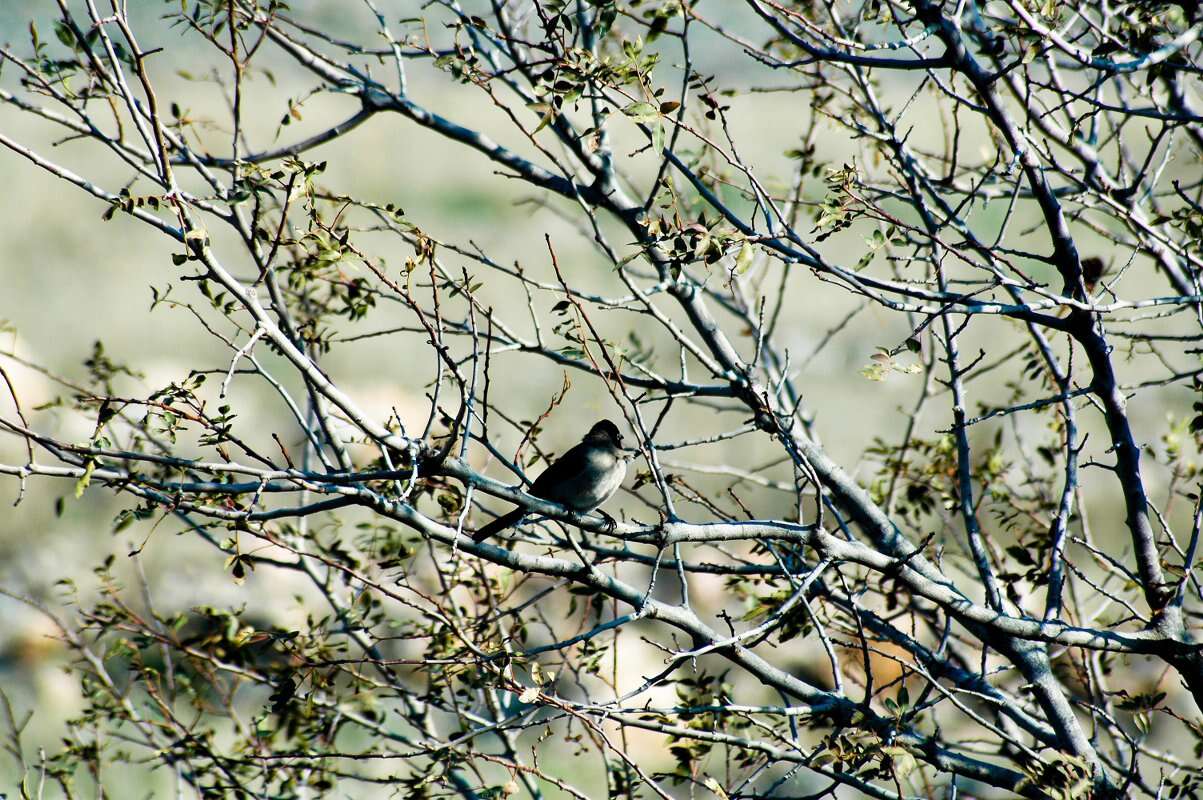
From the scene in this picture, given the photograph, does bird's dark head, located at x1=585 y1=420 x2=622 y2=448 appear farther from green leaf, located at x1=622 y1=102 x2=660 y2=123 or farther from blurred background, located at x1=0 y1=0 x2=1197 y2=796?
green leaf, located at x1=622 y1=102 x2=660 y2=123

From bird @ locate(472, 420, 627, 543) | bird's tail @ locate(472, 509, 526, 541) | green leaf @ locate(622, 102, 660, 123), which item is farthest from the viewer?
bird @ locate(472, 420, 627, 543)

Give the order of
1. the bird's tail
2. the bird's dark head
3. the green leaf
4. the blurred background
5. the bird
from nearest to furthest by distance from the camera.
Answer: the green leaf, the bird's tail, the bird, the bird's dark head, the blurred background

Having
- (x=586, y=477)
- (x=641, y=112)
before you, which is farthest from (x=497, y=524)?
(x=641, y=112)

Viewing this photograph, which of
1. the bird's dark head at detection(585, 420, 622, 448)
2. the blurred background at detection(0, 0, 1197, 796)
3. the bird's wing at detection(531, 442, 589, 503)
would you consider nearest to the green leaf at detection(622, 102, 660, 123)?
the blurred background at detection(0, 0, 1197, 796)

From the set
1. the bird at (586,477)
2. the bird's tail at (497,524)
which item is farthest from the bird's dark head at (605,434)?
the bird's tail at (497,524)

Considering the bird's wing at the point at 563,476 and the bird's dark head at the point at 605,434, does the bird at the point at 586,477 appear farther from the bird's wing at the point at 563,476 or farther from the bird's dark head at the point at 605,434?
the bird's dark head at the point at 605,434

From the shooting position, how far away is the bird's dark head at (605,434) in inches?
243

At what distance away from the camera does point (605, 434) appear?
253 inches

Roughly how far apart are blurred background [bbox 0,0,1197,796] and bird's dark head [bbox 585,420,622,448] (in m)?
1.06

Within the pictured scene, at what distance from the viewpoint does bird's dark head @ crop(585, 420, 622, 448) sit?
616 cm

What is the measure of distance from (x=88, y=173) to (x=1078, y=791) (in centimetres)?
2322

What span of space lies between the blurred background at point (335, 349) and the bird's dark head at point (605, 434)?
1065 millimetres

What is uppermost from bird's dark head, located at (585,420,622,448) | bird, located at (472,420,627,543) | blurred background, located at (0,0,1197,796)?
blurred background, located at (0,0,1197,796)

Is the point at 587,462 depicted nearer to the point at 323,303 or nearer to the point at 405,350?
the point at 323,303
